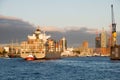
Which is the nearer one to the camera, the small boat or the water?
the water

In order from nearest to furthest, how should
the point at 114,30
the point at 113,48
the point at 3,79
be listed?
1. the point at 3,79
2. the point at 113,48
3. the point at 114,30

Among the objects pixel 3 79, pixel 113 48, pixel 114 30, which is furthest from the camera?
pixel 114 30

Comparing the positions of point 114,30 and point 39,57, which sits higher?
point 114,30

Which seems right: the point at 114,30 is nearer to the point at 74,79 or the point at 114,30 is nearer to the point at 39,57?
the point at 39,57

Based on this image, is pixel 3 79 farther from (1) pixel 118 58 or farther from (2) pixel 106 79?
(1) pixel 118 58

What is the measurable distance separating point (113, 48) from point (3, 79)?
108972mm

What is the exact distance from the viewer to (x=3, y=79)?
200ft

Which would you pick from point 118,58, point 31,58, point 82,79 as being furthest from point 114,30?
point 82,79

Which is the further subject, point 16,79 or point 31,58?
point 31,58

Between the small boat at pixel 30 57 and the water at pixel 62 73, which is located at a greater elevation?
the small boat at pixel 30 57

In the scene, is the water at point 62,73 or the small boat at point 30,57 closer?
the water at point 62,73

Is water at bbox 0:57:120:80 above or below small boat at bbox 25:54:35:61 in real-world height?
below

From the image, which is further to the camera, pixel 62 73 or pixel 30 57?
pixel 30 57

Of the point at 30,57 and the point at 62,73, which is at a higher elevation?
the point at 30,57
